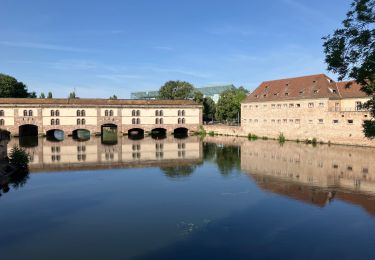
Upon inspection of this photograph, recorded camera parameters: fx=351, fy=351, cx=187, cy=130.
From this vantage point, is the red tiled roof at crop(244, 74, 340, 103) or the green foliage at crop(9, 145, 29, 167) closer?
the green foliage at crop(9, 145, 29, 167)

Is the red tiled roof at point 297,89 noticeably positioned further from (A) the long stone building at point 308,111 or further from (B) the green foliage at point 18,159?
(B) the green foliage at point 18,159

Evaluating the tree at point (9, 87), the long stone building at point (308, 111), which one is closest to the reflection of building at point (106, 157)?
the long stone building at point (308, 111)

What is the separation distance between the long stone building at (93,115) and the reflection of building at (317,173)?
32752 mm

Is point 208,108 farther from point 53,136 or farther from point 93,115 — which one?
point 53,136

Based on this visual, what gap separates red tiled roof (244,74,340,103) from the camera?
50.9 m

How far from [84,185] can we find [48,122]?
4455cm

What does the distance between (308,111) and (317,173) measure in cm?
2648

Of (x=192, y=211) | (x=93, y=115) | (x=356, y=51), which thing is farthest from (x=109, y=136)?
(x=356, y=51)

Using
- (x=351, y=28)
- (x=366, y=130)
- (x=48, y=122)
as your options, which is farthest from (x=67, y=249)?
(x=48, y=122)

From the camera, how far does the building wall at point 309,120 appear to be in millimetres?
44719

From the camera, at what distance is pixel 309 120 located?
167 ft

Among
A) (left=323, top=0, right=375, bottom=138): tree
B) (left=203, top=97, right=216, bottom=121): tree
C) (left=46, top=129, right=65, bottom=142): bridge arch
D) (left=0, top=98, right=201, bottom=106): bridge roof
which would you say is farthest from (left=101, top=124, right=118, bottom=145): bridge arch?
(left=323, top=0, right=375, bottom=138): tree

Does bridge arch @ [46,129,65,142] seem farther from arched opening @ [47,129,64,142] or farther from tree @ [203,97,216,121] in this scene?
tree @ [203,97,216,121]

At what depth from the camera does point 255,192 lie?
21266 millimetres
